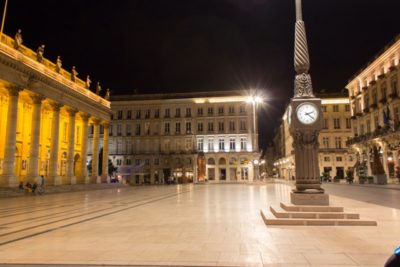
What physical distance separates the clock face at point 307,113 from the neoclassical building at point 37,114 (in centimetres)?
2665

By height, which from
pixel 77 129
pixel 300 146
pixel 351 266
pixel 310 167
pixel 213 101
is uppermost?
pixel 213 101

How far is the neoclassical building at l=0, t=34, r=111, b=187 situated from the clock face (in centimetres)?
2665

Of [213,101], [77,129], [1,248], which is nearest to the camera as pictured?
[1,248]

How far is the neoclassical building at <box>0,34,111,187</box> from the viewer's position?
96.3 feet

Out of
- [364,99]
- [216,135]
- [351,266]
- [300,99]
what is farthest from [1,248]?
[216,135]

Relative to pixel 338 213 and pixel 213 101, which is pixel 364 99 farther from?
pixel 338 213

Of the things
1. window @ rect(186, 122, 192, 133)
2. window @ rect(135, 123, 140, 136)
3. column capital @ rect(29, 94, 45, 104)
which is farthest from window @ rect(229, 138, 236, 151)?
column capital @ rect(29, 94, 45, 104)

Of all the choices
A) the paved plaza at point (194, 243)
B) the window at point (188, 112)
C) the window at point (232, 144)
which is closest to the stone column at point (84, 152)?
the window at point (188, 112)

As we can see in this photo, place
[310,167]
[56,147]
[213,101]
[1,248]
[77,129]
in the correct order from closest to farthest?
[1,248] < [310,167] < [56,147] < [77,129] < [213,101]

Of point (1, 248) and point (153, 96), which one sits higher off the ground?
point (153, 96)

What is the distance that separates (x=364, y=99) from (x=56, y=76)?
45686mm

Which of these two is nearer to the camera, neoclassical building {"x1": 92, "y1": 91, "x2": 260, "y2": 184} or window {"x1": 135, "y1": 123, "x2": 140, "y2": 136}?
neoclassical building {"x1": 92, "y1": 91, "x2": 260, "y2": 184}

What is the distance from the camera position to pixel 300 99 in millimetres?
12164

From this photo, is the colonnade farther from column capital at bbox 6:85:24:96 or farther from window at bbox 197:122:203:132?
window at bbox 197:122:203:132
